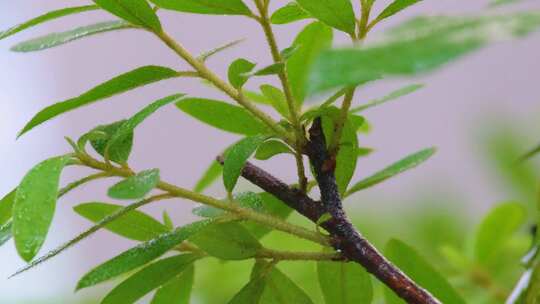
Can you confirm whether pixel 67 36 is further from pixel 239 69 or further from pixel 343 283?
pixel 343 283

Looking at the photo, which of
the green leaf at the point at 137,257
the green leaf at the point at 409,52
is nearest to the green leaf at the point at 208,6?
the green leaf at the point at 137,257

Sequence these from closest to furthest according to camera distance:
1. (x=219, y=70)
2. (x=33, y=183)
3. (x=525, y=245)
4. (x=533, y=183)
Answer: (x=33, y=183) < (x=525, y=245) < (x=533, y=183) < (x=219, y=70)

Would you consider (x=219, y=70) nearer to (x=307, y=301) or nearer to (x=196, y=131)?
(x=196, y=131)

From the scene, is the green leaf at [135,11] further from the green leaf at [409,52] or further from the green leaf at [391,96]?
the green leaf at [409,52]

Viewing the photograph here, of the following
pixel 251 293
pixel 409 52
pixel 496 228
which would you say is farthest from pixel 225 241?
pixel 496 228

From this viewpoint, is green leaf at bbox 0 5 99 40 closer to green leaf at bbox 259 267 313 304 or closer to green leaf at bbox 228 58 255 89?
green leaf at bbox 228 58 255 89

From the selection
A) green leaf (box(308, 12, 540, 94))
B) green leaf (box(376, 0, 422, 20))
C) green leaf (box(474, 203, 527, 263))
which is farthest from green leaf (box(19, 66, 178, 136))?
green leaf (box(474, 203, 527, 263))

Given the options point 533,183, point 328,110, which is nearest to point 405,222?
point 533,183
